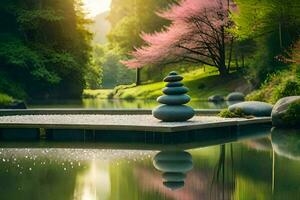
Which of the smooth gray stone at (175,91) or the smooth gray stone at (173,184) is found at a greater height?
the smooth gray stone at (175,91)

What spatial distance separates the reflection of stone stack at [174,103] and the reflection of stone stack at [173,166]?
3706 millimetres

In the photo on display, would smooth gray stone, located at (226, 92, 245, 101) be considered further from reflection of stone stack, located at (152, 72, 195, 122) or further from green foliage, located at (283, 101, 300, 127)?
reflection of stone stack, located at (152, 72, 195, 122)

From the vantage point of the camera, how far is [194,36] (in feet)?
140

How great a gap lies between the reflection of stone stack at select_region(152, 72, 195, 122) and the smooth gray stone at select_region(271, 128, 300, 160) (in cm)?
286

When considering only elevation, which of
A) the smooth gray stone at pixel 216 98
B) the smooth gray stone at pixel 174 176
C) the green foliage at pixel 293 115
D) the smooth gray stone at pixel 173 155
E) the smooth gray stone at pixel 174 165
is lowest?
the smooth gray stone at pixel 174 176

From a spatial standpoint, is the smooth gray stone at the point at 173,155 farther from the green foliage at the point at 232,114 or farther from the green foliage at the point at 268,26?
the green foliage at the point at 268,26

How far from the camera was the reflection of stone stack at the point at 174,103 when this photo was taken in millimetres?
17078

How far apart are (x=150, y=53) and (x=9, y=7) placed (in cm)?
1158

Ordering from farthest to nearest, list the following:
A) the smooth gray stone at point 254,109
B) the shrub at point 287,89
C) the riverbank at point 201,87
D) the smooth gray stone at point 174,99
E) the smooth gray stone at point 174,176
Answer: the riverbank at point 201,87, the shrub at point 287,89, the smooth gray stone at point 254,109, the smooth gray stone at point 174,99, the smooth gray stone at point 174,176

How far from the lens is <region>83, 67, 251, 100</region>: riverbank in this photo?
136ft

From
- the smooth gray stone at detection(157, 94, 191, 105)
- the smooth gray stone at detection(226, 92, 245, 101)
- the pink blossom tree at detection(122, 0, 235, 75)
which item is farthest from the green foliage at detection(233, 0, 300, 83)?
the smooth gray stone at detection(157, 94, 191, 105)

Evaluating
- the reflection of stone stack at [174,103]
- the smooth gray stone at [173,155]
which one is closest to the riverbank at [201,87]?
the reflection of stone stack at [174,103]

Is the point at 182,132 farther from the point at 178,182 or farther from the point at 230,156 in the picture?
the point at 178,182

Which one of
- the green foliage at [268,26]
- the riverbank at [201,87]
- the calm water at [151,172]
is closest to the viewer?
the calm water at [151,172]
